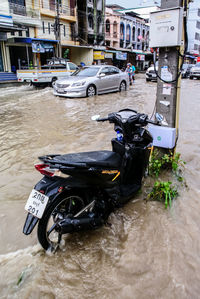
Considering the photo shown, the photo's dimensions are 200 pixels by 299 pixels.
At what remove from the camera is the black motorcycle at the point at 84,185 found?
2275 millimetres

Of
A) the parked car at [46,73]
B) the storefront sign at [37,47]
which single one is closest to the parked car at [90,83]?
the parked car at [46,73]

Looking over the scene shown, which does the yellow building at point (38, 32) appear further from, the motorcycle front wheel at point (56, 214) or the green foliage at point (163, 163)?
the motorcycle front wheel at point (56, 214)

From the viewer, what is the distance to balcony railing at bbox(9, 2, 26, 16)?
969 inches

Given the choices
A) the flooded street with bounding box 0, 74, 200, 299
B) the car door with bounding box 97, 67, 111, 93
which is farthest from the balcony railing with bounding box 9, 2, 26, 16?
the flooded street with bounding box 0, 74, 200, 299

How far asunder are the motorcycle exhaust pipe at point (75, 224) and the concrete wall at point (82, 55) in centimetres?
3442

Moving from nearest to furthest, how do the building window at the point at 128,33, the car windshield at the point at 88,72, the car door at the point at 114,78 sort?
the car windshield at the point at 88,72 < the car door at the point at 114,78 < the building window at the point at 128,33

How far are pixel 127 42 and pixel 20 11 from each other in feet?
94.1

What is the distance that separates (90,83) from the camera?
1231cm

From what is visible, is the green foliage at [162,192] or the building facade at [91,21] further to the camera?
the building facade at [91,21]

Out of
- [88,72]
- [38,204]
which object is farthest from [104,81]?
[38,204]

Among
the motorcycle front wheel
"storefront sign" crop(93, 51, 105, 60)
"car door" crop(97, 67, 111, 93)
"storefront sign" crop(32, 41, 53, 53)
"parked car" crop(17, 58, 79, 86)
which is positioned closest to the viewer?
the motorcycle front wheel

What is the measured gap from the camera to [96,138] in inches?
256

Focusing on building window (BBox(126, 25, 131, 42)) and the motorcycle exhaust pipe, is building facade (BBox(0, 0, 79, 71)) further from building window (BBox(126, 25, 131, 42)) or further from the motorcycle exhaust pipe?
the motorcycle exhaust pipe

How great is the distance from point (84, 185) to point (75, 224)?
14.9 inches
